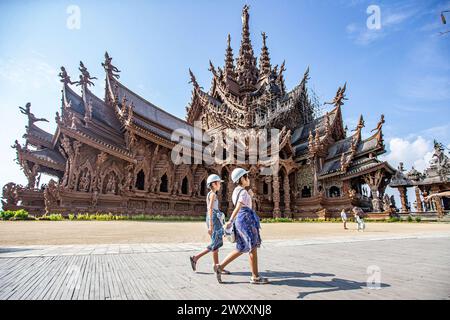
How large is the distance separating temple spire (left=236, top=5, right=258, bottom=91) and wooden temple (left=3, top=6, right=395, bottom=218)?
15.6 ft

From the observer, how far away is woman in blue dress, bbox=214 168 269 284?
2.52 meters

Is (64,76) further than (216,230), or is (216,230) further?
(64,76)

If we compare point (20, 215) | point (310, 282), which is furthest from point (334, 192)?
point (20, 215)

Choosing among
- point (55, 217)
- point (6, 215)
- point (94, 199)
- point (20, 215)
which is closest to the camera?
point (6, 215)

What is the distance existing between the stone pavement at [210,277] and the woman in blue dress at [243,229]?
195 millimetres

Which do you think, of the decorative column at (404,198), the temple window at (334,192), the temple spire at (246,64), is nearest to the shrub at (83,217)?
the temple window at (334,192)

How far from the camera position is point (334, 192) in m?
21.9

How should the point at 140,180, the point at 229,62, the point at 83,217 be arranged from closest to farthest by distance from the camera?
1. the point at 83,217
2. the point at 140,180
3. the point at 229,62

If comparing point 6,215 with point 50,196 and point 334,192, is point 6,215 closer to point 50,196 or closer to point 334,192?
point 50,196

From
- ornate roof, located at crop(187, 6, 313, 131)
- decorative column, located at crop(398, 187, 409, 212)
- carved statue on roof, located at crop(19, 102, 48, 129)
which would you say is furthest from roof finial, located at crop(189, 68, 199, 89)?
decorative column, located at crop(398, 187, 409, 212)

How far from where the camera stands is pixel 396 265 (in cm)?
323

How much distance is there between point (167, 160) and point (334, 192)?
51.6 feet

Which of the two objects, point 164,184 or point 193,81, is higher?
point 193,81

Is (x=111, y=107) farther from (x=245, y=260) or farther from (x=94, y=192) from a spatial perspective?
(x=245, y=260)
